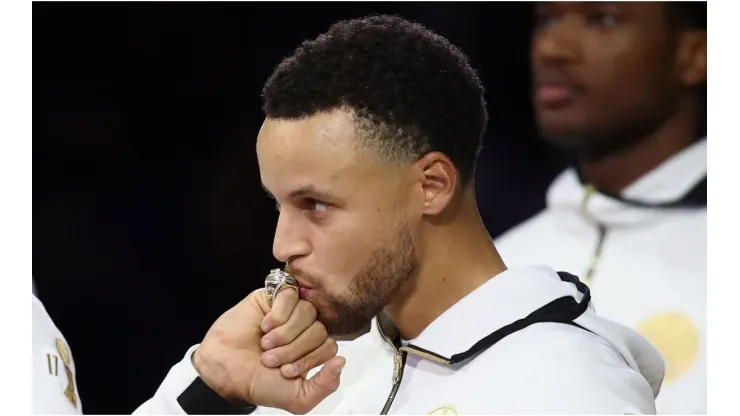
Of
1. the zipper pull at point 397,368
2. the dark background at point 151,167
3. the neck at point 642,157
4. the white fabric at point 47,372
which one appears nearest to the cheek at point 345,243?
the zipper pull at point 397,368

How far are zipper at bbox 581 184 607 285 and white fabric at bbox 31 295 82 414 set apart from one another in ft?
5.33

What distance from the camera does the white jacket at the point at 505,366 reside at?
1675 millimetres

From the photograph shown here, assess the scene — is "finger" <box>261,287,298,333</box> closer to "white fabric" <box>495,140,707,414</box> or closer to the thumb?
the thumb

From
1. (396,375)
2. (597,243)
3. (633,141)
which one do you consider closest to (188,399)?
(396,375)

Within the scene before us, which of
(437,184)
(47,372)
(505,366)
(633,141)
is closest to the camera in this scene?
(505,366)

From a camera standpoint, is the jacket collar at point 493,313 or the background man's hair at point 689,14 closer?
the jacket collar at point 493,313

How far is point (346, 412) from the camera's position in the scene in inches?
80.5

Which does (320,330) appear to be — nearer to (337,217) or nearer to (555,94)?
(337,217)

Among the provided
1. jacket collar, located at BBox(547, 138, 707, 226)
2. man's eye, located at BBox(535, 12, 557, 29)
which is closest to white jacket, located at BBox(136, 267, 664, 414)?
jacket collar, located at BBox(547, 138, 707, 226)

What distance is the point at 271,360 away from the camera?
1.89 metres

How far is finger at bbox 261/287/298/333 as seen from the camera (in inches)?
73.6

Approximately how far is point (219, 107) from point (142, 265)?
1.85 ft

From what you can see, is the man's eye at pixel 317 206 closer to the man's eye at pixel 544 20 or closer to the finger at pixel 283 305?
the finger at pixel 283 305

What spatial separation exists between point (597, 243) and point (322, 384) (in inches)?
64.3
